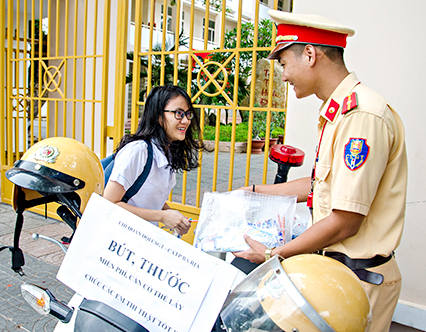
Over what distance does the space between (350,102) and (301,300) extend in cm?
76

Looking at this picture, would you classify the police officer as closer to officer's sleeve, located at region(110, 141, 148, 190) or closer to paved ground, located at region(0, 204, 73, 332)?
officer's sleeve, located at region(110, 141, 148, 190)

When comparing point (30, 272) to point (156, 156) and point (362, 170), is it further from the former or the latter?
point (362, 170)

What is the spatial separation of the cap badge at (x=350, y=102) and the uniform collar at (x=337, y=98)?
0.14 feet

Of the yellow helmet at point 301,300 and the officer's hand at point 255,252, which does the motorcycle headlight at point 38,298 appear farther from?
the officer's hand at point 255,252

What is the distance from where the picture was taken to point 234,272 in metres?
0.92

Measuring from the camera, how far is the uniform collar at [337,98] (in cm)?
141

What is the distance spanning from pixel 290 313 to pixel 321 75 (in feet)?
3.13

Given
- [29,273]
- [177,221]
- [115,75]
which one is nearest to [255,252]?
[177,221]

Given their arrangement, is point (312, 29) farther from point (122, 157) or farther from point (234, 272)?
point (122, 157)

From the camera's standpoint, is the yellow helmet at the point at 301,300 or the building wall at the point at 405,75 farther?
the building wall at the point at 405,75

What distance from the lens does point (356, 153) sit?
126 centimetres

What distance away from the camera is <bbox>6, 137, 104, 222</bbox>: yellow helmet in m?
1.43

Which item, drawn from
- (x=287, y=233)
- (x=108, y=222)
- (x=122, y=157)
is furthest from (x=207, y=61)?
(x=108, y=222)

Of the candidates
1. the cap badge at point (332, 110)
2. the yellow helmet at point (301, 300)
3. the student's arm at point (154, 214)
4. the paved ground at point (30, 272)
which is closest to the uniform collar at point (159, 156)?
the student's arm at point (154, 214)
